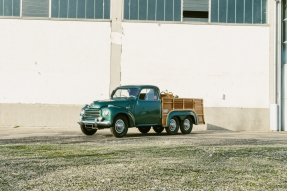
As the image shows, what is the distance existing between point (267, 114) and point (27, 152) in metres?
14.7

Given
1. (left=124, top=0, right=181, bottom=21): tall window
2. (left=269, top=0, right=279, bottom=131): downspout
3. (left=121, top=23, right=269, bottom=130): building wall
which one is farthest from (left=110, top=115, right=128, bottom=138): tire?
(left=269, top=0, right=279, bottom=131): downspout

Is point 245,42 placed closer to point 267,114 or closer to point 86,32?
point 267,114

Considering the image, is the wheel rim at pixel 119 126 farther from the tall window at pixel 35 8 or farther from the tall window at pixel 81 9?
the tall window at pixel 35 8

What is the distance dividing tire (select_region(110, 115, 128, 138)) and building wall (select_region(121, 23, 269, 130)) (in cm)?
705

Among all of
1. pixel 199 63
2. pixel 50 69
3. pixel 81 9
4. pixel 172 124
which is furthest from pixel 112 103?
pixel 81 9

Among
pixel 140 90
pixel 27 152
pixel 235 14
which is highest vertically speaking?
pixel 235 14

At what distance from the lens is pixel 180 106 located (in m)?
16.5

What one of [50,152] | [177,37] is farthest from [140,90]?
[177,37]

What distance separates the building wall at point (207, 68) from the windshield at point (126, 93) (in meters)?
5.86

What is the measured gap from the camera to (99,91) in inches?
840

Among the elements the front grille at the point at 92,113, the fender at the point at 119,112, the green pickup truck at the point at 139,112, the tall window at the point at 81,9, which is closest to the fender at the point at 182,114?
the green pickup truck at the point at 139,112

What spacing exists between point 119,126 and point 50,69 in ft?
26.4

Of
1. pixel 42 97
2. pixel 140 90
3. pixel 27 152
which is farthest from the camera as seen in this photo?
pixel 42 97

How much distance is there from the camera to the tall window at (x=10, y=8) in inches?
863
